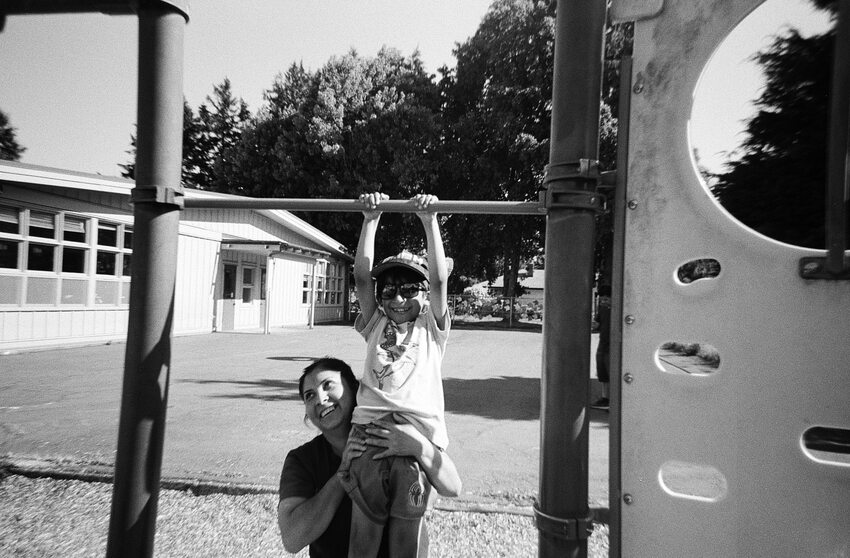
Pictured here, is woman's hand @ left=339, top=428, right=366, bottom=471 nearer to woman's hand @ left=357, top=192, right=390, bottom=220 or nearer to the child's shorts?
the child's shorts

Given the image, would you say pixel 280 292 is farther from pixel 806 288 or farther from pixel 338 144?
pixel 806 288

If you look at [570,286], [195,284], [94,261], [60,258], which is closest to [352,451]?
[570,286]

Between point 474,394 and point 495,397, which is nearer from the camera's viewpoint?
point 495,397

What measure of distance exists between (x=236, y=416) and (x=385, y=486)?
4.24 m

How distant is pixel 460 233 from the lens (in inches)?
922

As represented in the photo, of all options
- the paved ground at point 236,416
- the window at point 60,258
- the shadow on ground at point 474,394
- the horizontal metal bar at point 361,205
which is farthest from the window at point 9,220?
the horizontal metal bar at point 361,205

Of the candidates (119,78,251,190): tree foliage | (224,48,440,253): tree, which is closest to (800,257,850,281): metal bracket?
(224,48,440,253): tree

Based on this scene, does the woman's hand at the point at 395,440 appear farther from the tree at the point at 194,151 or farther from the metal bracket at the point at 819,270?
the tree at the point at 194,151

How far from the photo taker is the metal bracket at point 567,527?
1238 mm

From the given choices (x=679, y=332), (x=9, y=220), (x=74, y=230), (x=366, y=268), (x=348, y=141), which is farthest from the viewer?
(x=348, y=141)

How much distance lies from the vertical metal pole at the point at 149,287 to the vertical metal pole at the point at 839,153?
1.64m

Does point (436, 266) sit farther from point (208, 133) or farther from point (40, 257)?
point (208, 133)

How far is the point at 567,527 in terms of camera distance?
1.24 meters

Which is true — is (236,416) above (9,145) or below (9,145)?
below
